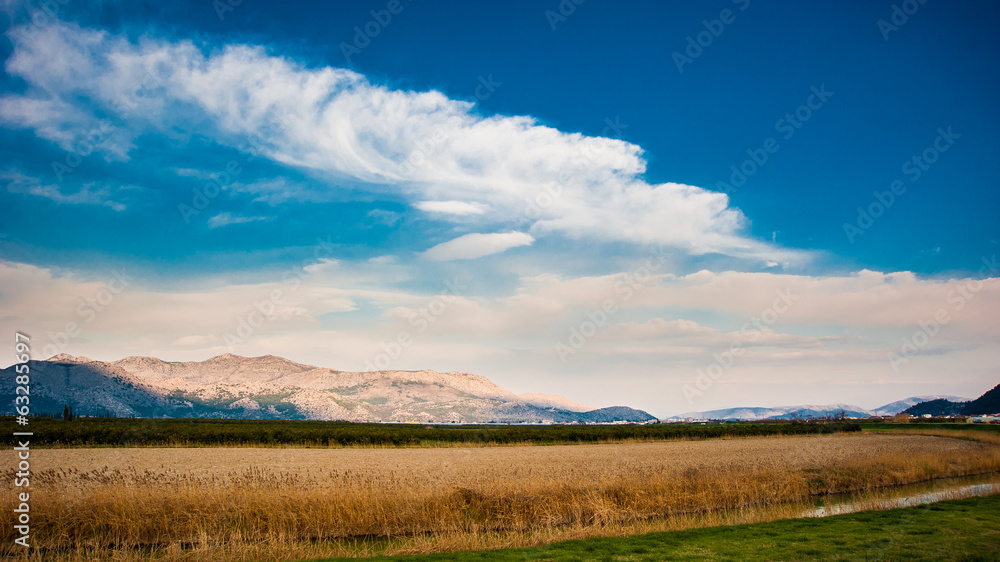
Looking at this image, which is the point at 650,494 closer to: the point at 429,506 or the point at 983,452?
the point at 429,506

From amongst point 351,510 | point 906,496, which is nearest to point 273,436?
point 351,510

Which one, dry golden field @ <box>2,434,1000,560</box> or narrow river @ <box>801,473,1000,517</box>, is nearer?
dry golden field @ <box>2,434,1000,560</box>

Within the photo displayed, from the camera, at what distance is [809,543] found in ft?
51.8

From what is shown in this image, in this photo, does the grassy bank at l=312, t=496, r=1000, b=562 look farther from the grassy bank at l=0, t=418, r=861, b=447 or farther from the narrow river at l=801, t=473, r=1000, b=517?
the grassy bank at l=0, t=418, r=861, b=447

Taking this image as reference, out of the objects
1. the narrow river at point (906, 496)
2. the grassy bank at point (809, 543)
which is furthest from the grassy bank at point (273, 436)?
the grassy bank at point (809, 543)

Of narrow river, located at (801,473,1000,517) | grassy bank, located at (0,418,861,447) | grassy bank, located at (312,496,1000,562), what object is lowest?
grassy bank, located at (0,418,861,447)

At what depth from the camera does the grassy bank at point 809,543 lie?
14250 millimetres

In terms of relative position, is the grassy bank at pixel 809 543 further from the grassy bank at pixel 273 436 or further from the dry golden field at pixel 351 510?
the grassy bank at pixel 273 436

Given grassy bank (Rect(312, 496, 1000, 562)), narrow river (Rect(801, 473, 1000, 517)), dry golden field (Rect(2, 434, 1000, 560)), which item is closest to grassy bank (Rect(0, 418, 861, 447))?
dry golden field (Rect(2, 434, 1000, 560))

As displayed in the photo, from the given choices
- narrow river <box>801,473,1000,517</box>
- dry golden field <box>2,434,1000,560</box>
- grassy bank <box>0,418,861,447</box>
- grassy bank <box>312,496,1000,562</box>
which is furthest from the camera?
grassy bank <box>0,418,861,447</box>

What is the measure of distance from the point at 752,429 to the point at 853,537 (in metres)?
96.8

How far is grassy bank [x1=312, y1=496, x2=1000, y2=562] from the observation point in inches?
561

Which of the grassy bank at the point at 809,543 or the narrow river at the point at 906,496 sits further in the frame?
the narrow river at the point at 906,496

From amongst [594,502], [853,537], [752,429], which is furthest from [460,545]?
[752,429]
